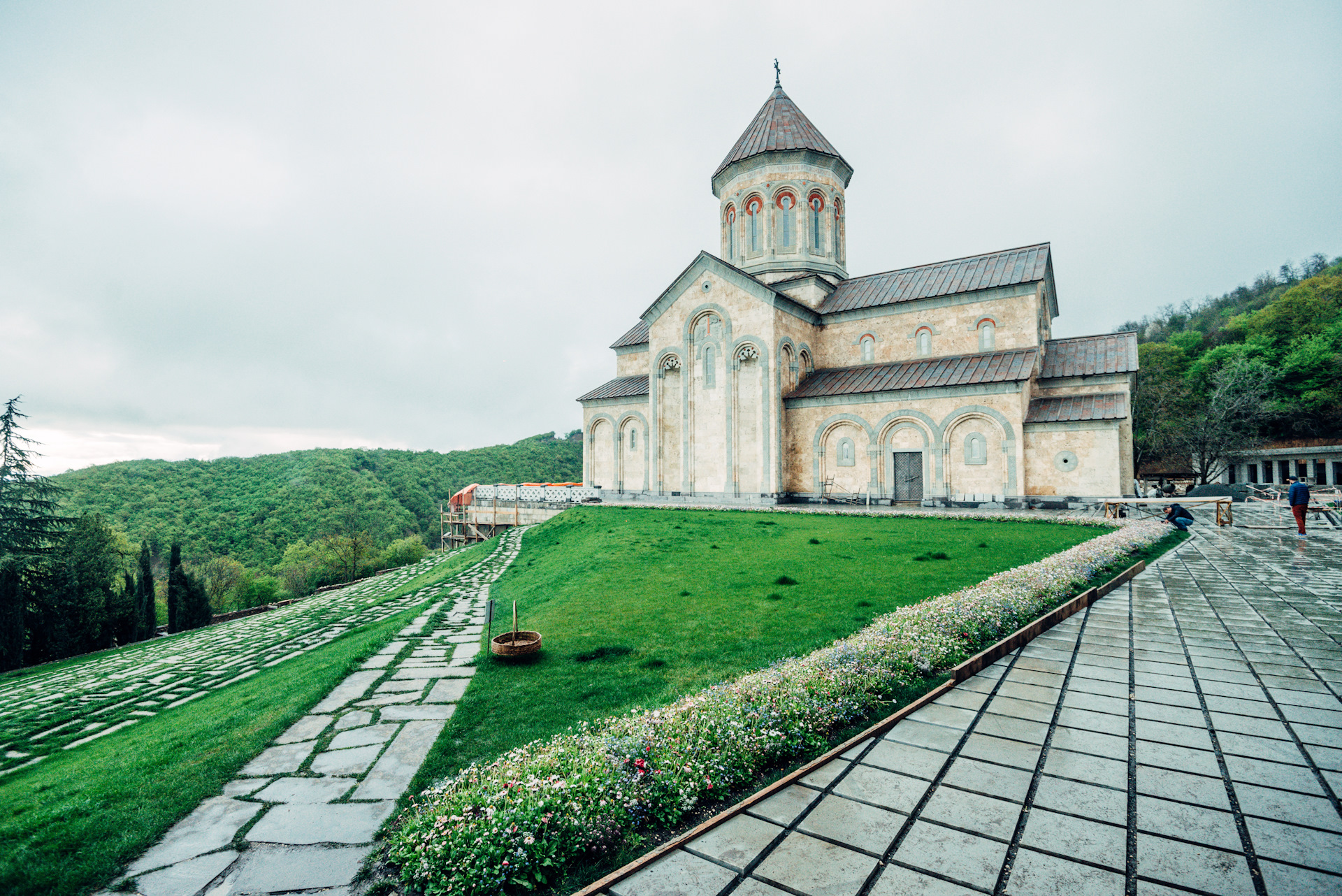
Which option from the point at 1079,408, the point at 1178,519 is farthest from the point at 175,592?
the point at 1079,408

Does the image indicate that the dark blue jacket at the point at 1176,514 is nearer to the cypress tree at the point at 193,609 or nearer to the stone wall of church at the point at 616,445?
the stone wall of church at the point at 616,445

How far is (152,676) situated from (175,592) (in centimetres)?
1743

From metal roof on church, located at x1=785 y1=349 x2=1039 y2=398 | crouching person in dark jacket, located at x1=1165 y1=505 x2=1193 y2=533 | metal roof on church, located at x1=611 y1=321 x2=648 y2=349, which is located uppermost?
metal roof on church, located at x1=611 y1=321 x2=648 y2=349

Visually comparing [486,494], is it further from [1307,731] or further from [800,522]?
[1307,731]

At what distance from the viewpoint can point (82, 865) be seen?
8.48 feet

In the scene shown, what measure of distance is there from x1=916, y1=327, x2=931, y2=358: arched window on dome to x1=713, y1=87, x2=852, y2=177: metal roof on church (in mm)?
9070

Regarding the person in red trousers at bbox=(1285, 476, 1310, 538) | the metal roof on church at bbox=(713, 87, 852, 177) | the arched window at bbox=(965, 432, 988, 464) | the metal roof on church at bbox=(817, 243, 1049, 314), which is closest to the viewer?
the person in red trousers at bbox=(1285, 476, 1310, 538)

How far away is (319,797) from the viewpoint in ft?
10.5

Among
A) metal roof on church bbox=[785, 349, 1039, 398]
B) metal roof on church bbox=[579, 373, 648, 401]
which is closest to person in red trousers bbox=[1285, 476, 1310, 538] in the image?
metal roof on church bbox=[785, 349, 1039, 398]

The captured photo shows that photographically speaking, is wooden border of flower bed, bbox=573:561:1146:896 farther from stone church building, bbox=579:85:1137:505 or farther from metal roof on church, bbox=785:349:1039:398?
metal roof on church, bbox=785:349:1039:398

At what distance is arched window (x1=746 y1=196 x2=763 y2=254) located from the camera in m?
25.6

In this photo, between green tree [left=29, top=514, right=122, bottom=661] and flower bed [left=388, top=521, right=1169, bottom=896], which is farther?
green tree [left=29, top=514, right=122, bottom=661]

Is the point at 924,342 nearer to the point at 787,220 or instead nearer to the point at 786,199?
the point at 787,220

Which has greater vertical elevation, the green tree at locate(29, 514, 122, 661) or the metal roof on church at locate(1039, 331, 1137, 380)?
the metal roof on church at locate(1039, 331, 1137, 380)
